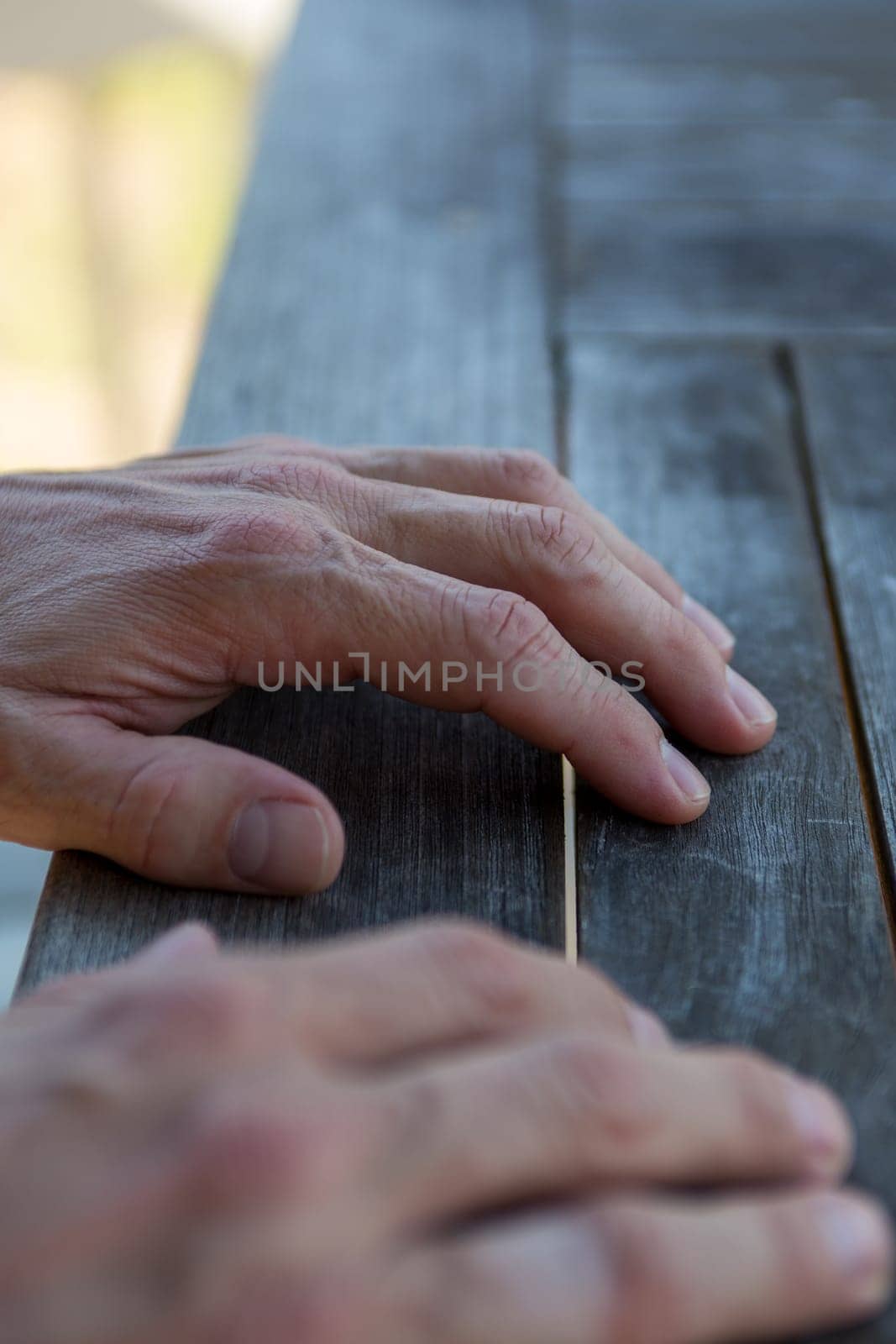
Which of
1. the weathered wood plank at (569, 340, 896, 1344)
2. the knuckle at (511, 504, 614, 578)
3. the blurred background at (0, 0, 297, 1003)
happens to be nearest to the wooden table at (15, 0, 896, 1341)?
the weathered wood plank at (569, 340, 896, 1344)

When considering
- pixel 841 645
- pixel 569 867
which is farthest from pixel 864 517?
pixel 569 867

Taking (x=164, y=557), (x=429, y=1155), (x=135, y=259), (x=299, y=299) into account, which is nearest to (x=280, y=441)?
(x=164, y=557)

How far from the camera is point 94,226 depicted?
355 centimetres

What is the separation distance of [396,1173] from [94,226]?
3632 mm

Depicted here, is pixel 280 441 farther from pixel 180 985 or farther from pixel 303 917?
pixel 180 985

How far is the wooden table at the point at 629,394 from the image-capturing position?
59 centimetres

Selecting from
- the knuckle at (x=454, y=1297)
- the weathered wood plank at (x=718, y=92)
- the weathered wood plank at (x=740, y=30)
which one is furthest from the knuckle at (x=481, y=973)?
the weathered wood plank at (x=740, y=30)

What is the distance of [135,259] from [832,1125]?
3.61 m

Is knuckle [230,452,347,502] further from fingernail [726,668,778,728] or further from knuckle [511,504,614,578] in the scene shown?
fingernail [726,668,778,728]

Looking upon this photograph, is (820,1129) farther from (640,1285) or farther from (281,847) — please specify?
(281,847)

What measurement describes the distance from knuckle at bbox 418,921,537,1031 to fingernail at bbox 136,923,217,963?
0.10 metres

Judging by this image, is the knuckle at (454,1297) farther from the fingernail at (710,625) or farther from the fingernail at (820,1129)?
the fingernail at (710,625)

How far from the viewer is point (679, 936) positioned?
58 cm

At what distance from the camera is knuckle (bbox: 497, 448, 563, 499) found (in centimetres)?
82
